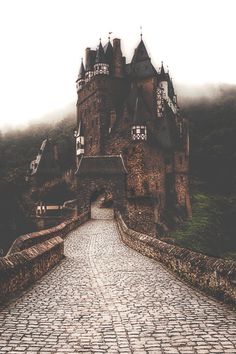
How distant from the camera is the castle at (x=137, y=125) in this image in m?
46.9

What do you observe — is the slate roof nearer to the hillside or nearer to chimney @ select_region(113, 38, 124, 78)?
the hillside

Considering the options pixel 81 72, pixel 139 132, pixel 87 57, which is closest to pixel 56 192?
pixel 139 132

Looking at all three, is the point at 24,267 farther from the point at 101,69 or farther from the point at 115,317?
the point at 101,69

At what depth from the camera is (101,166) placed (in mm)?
36062

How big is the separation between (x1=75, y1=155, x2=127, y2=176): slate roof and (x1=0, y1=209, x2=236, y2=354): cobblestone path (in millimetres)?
24640

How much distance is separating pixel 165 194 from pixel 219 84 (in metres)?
43.3

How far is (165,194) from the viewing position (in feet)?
170

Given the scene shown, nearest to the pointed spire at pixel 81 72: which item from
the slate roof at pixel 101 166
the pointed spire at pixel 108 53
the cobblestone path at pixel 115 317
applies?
the pointed spire at pixel 108 53

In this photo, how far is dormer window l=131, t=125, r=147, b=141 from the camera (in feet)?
154

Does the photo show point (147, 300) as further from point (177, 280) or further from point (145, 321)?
point (177, 280)

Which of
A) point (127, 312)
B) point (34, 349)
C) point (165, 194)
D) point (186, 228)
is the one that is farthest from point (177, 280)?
point (165, 194)

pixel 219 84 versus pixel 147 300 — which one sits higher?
pixel 219 84

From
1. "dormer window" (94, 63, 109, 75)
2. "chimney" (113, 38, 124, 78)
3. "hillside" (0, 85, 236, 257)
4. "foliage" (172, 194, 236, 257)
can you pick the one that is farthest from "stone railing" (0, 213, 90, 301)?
"chimney" (113, 38, 124, 78)

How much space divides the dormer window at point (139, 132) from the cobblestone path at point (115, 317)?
121ft
